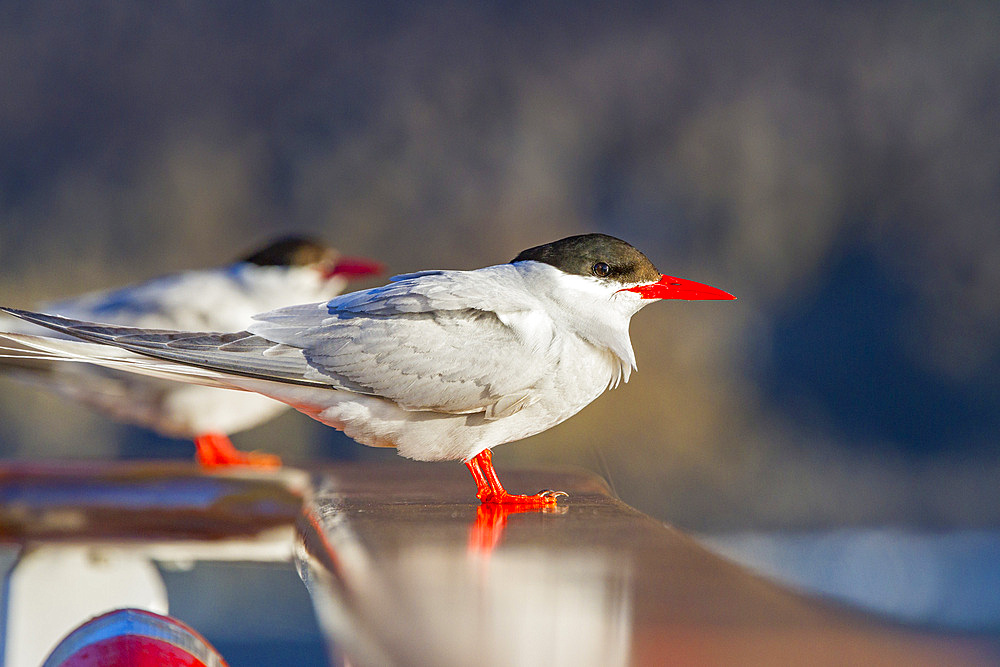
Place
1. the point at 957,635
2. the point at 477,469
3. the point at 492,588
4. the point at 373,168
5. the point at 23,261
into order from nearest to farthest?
the point at 957,635
the point at 492,588
the point at 477,469
the point at 23,261
the point at 373,168

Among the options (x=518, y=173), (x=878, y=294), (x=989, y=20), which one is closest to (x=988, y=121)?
(x=989, y=20)

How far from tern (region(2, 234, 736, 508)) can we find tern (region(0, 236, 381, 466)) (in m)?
1.09

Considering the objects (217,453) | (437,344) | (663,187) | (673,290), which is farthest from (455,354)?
(663,187)

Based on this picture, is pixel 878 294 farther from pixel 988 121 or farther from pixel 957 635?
pixel 957 635

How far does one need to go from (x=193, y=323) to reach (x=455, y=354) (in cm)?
139

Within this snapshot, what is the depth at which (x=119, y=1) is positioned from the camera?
3.78 metres

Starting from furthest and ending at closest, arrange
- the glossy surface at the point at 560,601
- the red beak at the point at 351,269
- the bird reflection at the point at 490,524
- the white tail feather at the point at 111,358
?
1. the red beak at the point at 351,269
2. the white tail feather at the point at 111,358
3. the bird reflection at the point at 490,524
4. the glossy surface at the point at 560,601

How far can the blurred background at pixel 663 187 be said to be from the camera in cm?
377

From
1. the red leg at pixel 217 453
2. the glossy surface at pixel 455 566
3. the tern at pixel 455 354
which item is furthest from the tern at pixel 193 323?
the tern at pixel 455 354

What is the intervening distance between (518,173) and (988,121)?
190cm

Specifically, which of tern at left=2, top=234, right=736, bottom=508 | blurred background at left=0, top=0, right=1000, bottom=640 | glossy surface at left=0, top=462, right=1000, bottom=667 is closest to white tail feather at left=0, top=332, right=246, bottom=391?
tern at left=2, top=234, right=736, bottom=508

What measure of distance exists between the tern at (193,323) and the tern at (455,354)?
109 centimetres

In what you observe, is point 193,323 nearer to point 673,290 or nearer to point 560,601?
point 673,290

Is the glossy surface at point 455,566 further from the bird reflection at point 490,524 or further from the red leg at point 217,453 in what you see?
the red leg at point 217,453
